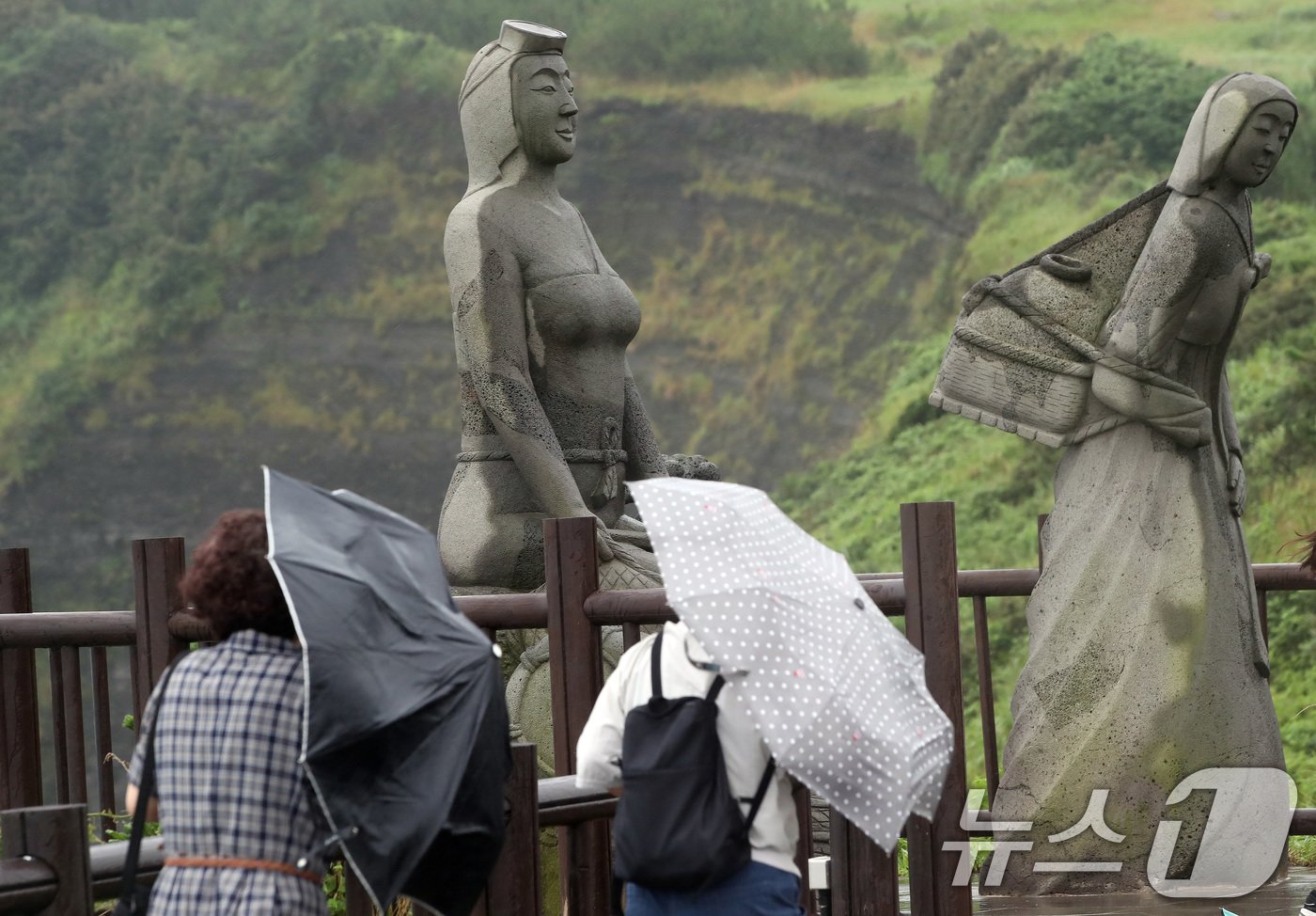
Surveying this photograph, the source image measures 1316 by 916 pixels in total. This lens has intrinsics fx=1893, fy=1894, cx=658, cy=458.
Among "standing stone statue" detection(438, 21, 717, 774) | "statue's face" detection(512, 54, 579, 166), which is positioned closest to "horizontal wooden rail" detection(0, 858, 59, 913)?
"standing stone statue" detection(438, 21, 717, 774)

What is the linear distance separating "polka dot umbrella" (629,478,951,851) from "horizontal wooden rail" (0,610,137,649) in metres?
2.26

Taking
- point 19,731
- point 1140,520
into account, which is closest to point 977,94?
point 1140,520

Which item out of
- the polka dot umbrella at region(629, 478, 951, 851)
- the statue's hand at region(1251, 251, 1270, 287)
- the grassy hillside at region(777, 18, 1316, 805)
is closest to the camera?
the polka dot umbrella at region(629, 478, 951, 851)

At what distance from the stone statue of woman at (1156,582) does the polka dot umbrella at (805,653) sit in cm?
241

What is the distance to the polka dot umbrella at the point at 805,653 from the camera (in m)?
2.99

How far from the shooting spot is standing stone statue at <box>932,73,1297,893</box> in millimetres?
5477

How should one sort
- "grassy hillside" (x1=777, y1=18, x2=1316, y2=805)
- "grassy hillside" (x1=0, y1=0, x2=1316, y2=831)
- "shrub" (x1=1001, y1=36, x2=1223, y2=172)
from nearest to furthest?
1. "grassy hillside" (x1=777, y1=18, x2=1316, y2=805)
2. "shrub" (x1=1001, y1=36, x2=1223, y2=172)
3. "grassy hillside" (x1=0, y1=0, x2=1316, y2=831)

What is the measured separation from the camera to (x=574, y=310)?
615 cm

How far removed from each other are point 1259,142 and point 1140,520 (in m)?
1.14

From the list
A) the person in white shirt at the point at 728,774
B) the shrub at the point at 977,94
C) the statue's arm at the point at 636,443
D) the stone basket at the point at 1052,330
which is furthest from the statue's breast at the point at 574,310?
the shrub at the point at 977,94

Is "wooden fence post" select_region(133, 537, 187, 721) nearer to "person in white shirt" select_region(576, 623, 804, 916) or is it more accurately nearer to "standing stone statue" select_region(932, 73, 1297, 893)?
"person in white shirt" select_region(576, 623, 804, 916)

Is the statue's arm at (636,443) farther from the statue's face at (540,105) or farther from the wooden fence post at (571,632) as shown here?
the wooden fence post at (571,632)

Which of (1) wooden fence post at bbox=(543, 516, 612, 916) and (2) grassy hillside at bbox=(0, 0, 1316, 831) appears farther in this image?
(2) grassy hillside at bbox=(0, 0, 1316, 831)

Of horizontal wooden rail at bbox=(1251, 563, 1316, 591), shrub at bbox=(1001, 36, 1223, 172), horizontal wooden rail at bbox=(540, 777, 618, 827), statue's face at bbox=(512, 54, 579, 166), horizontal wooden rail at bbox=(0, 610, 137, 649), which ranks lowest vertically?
horizontal wooden rail at bbox=(540, 777, 618, 827)
